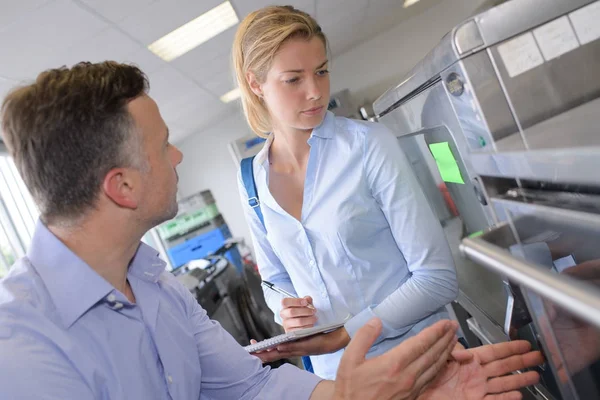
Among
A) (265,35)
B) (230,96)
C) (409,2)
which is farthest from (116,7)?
(409,2)

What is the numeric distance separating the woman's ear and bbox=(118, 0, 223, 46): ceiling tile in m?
2.00

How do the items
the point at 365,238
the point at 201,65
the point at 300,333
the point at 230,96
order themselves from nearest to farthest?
the point at 300,333
the point at 365,238
the point at 201,65
the point at 230,96

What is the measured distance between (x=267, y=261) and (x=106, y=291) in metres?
0.55

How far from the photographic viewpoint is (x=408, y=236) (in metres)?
1.08

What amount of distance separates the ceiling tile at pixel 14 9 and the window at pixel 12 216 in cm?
210

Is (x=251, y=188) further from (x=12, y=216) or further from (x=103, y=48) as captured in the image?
(x=12, y=216)

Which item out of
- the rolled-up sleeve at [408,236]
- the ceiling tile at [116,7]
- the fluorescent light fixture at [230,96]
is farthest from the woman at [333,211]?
the fluorescent light fixture at [230,96]

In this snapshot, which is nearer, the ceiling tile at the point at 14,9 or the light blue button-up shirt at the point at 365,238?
the light blue button-up shirt at the point at 365,238

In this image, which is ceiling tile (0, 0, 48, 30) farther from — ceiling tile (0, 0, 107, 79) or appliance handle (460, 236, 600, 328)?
appliance handle (460, 236, 600, 328)

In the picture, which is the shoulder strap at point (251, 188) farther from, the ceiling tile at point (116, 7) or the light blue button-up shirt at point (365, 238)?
the ceiling tile at point (116, 7)

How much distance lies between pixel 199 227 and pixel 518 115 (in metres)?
6.42

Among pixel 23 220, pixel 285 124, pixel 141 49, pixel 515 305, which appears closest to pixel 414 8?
pixel 141 49

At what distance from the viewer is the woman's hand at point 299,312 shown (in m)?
1.21

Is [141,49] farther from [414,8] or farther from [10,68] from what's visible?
[414,8]
